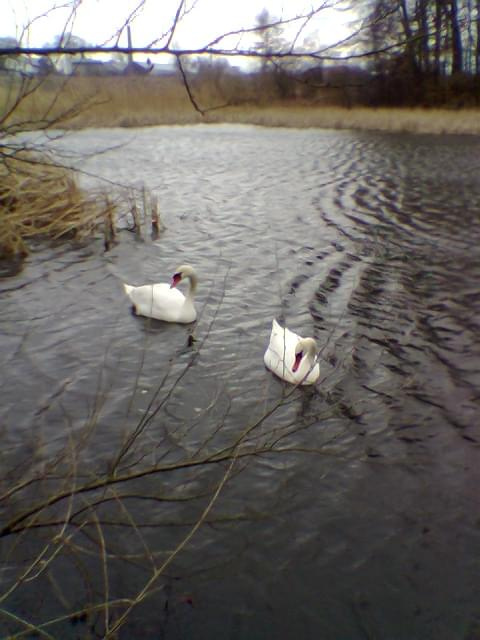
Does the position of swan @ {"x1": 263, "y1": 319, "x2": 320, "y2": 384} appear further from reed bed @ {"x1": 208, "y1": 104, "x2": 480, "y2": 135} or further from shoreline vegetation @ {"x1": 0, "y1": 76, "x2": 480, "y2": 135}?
reed bed @ {"x1": 208, "y1": 104, "x2": 480, "y2": 135}

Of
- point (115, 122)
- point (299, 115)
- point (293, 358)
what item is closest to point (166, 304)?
point (293, 358)

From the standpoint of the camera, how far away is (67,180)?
33.3 ft

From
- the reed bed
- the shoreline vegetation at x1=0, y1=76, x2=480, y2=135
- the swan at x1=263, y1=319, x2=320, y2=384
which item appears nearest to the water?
the swan at x1=263, y1=319, x2=320, y2=384

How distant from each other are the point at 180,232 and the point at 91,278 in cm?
252

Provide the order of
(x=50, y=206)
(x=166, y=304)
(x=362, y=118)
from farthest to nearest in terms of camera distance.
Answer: (x=362, y=118), (x=50, y=206), (x=166, y=304)

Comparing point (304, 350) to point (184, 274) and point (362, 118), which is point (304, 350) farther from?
point (362, 118)

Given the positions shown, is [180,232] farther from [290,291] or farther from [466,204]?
[466,204]

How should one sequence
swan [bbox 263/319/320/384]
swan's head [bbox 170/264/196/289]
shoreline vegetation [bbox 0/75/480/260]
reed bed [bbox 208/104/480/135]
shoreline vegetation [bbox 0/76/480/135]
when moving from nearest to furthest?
swan [bbox 263/319/320/384] < swan's head [bbox 170/264/196/289] < shoreline vegetation [bbox 0/75/480/260] < shoreline vegetation [bbox 0/76/480/135] < reed bed [bbox 208/104/480/135]

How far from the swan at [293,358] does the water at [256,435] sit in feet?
0.38

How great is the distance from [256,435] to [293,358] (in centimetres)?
111

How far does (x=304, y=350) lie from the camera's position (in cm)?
533

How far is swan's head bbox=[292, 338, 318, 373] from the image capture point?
17.2 ft

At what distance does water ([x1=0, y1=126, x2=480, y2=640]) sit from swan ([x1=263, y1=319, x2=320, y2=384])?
0.12 meters

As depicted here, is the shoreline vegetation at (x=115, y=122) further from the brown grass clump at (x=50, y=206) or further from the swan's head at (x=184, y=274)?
the swan's head at (x=184, y=274)
